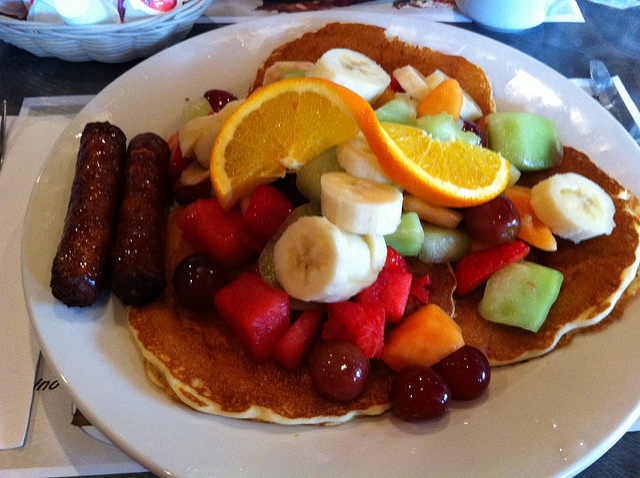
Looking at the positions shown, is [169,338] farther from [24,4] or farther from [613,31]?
[613,31]

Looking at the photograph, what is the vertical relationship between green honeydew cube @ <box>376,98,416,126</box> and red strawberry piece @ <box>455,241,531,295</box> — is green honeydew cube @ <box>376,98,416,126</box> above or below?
above

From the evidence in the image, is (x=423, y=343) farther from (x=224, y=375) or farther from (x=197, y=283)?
(x=197, y=283)

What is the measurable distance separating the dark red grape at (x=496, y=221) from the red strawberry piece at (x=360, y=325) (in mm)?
449

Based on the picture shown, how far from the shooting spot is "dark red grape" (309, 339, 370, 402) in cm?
129

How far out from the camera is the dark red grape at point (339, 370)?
1288mm

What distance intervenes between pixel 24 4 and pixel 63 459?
7.05 ft

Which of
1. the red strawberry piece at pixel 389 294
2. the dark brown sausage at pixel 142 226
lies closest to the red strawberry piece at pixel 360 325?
the red strawberry piece at pixel 389 294

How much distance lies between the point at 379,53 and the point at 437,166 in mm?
1018

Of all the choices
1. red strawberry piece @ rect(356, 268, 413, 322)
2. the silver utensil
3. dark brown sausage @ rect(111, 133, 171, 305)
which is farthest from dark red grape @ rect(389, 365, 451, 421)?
the silver utensil

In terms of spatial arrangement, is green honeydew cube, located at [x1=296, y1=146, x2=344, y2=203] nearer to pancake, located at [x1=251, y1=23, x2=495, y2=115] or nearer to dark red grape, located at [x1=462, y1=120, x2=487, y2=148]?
dark red grape, located at [x1=462, y1=120, x2=487, y2=148]

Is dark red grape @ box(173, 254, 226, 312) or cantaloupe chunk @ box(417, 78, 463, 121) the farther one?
cantaloupe chunk @ box(417, 78, 463, 121)

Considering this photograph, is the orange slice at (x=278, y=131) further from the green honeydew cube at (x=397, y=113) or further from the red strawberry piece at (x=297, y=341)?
the red strawberry piece at (x=297, y=341)

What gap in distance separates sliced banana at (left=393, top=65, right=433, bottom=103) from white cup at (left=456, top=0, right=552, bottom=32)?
1.01m

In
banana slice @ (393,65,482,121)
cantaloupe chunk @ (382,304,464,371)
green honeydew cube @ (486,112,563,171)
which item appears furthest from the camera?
banana slice @ (393,65,482,121)
